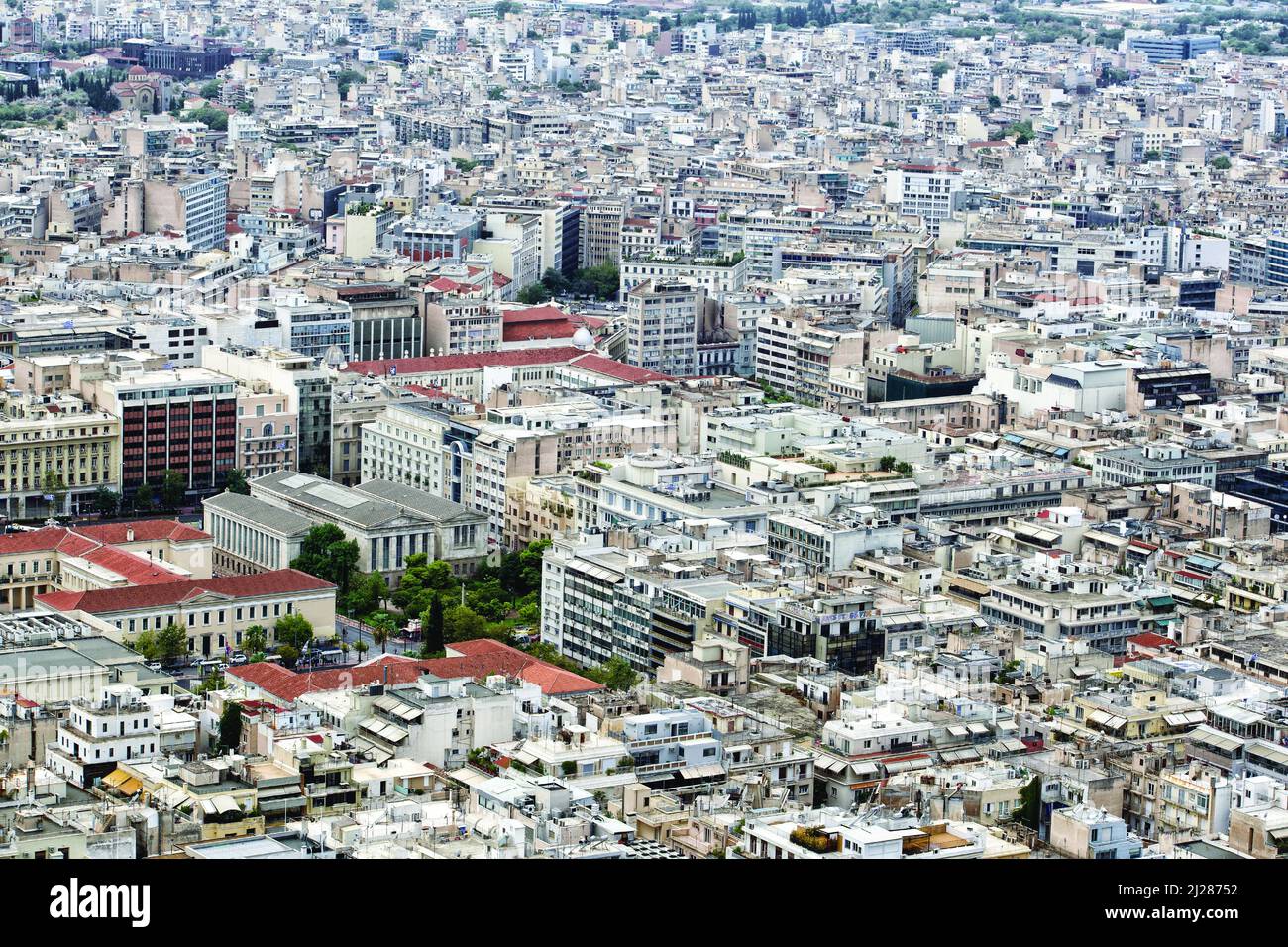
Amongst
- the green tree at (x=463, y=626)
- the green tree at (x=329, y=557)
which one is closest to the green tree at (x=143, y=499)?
the green tree at (x=329, y=557)

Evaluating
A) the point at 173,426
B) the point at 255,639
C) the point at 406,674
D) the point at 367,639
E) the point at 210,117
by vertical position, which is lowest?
the point at 367,639

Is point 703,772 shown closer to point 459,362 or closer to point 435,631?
point 435,631

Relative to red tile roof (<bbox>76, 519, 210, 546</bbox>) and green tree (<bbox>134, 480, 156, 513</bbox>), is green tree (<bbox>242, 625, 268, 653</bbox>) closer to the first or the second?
red tile roof (<bbox>76, 519, 210, 546</bbox>)

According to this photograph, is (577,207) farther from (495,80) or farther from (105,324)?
(495,80)

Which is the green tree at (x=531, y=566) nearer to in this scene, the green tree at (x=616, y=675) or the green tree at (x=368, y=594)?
the green tree at (x=368, y=594)

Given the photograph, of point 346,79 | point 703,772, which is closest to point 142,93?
point 346,79

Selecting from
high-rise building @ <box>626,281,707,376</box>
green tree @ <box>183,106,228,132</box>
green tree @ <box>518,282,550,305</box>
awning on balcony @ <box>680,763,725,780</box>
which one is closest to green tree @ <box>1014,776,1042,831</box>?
awning on balcony @ <box>680,763,725,780</box>
